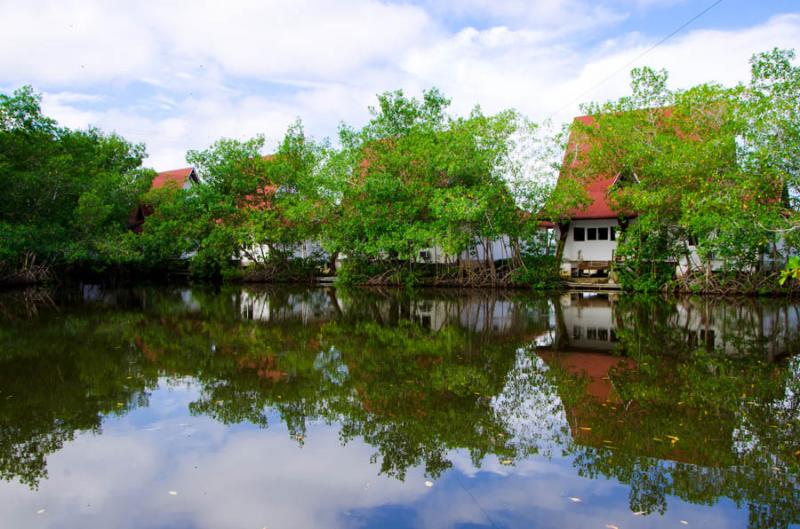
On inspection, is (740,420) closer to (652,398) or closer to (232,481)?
(652,398)

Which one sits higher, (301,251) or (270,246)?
(270,246)

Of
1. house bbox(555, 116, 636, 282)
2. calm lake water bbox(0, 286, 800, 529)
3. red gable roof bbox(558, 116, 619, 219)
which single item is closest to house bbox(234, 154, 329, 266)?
house bbox(555, 116, 636, 282)

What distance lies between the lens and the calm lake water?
4.38 metres

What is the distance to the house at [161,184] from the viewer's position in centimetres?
3606

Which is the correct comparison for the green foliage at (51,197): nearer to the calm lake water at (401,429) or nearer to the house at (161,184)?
the house at (161,184)

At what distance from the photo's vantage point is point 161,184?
4072 cm

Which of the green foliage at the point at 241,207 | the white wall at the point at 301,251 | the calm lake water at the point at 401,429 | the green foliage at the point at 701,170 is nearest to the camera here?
the calm lake water at the point at 401,429

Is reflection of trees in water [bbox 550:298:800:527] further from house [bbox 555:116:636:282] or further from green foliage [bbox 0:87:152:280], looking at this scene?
green foliage [bbox 0:87:152:280]

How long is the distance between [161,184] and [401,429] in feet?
128

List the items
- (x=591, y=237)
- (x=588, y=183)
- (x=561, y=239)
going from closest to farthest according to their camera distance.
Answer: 1. (x=588, y=183)
2. (x=561, y=239)
3. (x=591, y=237)

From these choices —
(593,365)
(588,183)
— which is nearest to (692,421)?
(593,365)

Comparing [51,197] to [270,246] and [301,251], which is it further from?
[301,251]

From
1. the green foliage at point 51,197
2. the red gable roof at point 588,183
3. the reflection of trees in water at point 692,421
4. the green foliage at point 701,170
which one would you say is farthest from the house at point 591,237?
the green foliage at point 51,197

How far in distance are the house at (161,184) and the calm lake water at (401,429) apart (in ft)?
83.4
